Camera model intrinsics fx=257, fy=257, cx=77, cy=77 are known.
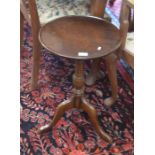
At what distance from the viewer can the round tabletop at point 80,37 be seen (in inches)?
48.4

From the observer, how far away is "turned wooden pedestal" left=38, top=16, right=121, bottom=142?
124 centimetres

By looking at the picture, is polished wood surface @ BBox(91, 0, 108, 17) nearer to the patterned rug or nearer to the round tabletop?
the round tabletop

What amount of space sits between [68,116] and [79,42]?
0.59 m

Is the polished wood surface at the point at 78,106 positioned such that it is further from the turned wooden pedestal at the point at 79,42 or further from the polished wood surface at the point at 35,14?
the polished wood surface at the point at 35,14

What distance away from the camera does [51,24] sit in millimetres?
1435

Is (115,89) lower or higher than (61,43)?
lower

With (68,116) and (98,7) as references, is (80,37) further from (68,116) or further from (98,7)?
(68,116)

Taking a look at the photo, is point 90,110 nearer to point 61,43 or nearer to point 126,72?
point 61,43

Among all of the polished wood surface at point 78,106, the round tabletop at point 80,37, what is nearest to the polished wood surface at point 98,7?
the round tabletop at point 80,37

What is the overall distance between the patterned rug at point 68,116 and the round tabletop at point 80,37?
57 cm
